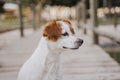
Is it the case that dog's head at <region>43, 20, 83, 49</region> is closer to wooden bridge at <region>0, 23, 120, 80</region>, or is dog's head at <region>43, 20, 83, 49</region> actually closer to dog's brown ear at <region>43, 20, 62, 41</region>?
dog's brown ear at <region>43, 20, 62, 41</region>

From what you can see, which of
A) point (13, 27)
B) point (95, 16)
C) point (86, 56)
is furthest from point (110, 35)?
point (13, 27)

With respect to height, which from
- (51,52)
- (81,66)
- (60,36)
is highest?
(60,36)

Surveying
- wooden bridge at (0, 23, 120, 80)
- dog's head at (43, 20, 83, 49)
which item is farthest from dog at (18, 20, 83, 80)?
wooden bridge at (0, 23, 120, 80)

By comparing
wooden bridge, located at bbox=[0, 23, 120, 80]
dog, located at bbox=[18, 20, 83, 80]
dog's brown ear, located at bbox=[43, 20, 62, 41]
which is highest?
dog's brown ear, located at bbox=[43, 20, 62, 41]

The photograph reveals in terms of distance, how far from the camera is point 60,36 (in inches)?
104

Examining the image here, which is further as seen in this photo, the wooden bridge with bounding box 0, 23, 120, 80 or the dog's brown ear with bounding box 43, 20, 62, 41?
the wooden bridge with bounding box 0, 23, 120, 80

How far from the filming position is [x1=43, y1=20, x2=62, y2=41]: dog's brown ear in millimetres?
2602

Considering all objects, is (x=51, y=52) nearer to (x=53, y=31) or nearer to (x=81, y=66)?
(x=53, y=31)

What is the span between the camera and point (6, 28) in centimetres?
1525

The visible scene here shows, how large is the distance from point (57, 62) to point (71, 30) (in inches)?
8.7

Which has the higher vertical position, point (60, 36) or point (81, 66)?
point (60, 36)

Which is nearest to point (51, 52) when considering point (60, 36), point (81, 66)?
point (60, 36)

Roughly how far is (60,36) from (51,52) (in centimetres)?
Answer: 12

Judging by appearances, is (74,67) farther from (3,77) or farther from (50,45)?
(50,45)
